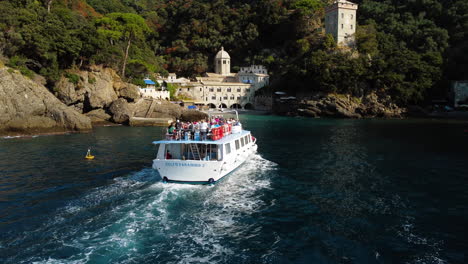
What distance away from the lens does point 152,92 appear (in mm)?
78812

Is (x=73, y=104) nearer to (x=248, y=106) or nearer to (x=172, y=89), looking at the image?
(x=172, y=89)

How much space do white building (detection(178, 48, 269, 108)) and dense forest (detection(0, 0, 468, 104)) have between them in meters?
6.55

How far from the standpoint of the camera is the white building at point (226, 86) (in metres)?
105

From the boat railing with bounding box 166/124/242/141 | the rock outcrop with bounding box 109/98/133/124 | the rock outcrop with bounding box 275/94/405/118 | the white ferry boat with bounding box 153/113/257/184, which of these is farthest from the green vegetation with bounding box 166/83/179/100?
the boat railing with bounding box 166/124/242/141

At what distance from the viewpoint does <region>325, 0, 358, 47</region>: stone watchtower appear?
99312 mm

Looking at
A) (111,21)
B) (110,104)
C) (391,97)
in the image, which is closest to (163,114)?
(110,104)

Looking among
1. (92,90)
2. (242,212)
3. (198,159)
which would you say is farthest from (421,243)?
(92,90)

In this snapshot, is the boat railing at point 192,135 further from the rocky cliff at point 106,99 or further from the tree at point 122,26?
the tree at point 122,26

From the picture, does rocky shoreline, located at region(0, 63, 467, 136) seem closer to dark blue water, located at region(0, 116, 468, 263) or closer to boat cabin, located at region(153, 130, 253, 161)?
dark blue water, located at region(0, 116, 468, 263)

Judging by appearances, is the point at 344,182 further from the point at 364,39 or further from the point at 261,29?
the point at 261,29

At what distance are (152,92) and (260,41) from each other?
6618cm

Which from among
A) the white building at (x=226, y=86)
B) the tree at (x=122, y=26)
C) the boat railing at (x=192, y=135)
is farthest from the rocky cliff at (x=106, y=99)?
the boat railing at (x=192, y=135)

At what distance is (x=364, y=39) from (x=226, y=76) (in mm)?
47516

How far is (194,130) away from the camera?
23.5 metres
